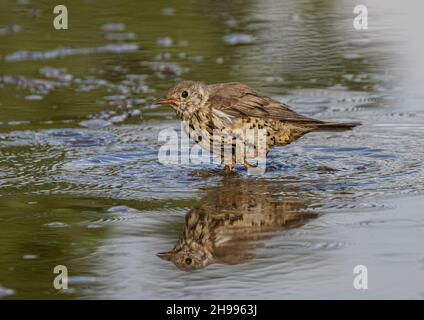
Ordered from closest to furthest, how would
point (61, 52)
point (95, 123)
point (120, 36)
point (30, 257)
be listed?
point (30, 257) → point (95, 123) → point (61, 52) → point (120, 36)

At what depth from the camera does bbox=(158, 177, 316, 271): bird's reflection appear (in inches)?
213

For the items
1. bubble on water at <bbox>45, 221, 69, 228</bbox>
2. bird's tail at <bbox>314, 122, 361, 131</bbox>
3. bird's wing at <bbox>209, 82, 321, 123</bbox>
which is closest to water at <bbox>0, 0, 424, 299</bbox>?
bubble on water at <bbox>45, 221, 69, 228</bbox>

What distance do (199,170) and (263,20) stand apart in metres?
6.08

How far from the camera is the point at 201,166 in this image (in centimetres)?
790

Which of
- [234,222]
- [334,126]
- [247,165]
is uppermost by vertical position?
[334,126]

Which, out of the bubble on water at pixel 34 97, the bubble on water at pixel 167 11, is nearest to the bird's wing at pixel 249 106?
the bubble on water at pixel 34 97

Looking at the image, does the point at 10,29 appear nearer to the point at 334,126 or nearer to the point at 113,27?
the point at 113,27

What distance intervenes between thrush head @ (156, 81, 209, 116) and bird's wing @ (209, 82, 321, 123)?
8cm

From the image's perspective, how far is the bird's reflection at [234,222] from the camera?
5.40 metres

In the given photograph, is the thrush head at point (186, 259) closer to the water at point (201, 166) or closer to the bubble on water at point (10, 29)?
the water at point (201, 166)

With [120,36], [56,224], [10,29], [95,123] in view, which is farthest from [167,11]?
[56,224]

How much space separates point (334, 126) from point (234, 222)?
180 cm

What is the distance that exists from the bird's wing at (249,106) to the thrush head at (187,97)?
82mm
